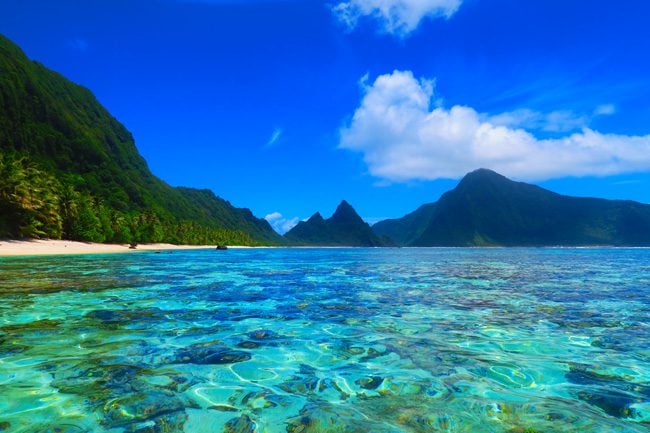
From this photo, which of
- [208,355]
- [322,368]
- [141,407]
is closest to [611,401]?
[322,368]

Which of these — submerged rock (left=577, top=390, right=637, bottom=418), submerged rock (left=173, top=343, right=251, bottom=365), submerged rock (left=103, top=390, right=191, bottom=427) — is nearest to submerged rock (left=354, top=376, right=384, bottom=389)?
submerged rock (left=173, top=343, right=251, bottom=365)

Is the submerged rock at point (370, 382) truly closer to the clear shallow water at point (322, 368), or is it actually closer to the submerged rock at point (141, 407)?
the clear shallow water at point (322, 368)

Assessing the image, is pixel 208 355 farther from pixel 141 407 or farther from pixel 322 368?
pixel 141 407

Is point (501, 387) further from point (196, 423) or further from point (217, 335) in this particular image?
point (217, 335)

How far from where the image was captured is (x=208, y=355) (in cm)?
892

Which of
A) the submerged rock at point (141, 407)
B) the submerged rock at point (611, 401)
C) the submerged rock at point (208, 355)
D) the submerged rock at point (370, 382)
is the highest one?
the submerged rock at point (141, 407)

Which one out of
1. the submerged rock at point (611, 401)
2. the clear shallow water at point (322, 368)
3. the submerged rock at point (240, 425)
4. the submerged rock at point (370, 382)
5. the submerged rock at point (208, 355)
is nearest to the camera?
the submerged rock at point (240, 425)

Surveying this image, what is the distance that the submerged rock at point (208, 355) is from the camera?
27.8ft

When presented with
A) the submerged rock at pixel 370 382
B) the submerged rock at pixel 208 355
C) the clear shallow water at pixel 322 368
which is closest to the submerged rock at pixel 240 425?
the clear shallow water at pixel 322 368

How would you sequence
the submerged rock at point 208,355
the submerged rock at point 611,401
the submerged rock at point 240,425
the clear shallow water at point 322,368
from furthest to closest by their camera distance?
the submerged rock at point 208,355 < the submerged rock at point 611,401 < the clear shallow water at point 322,368 < the submerged rock at point 240,425

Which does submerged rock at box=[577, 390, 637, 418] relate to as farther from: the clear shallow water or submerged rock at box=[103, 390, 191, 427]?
submerged rock at box=[103, 390, 191, 427]

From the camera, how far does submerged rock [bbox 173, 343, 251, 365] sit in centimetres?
847

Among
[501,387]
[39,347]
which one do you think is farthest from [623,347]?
[39,347]

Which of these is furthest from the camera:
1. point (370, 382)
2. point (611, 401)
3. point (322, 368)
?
point (322, 368)
